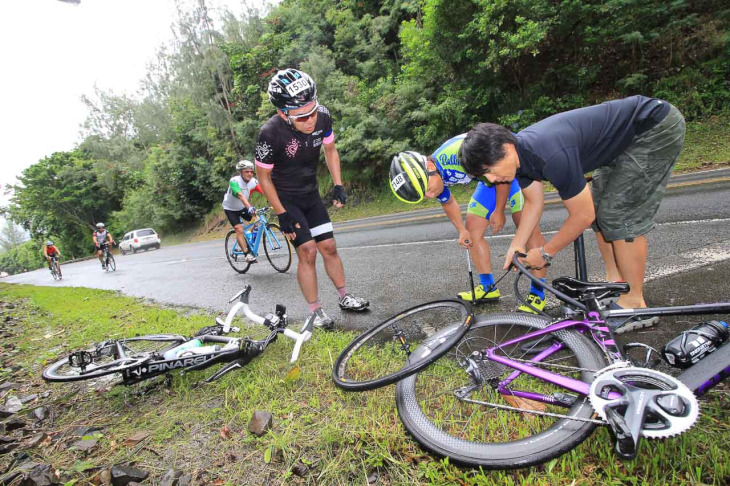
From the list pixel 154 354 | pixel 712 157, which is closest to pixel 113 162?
pixel 154 354

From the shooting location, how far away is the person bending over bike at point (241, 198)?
7082mm

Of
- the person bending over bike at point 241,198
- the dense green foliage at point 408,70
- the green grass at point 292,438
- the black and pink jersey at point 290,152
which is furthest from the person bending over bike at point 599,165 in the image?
the dense green foliage at point 408,70

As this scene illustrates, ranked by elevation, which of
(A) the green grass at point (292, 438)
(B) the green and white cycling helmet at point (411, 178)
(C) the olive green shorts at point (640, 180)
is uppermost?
(B) the green and white cycling helmet at point (411, 178)

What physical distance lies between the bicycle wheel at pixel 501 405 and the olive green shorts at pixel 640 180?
1.24 metres

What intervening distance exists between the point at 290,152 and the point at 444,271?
261cm

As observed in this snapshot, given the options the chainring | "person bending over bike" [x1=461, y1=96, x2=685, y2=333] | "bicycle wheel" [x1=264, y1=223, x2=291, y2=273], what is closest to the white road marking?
"person bending over bike" [x1=461, y1=96, x2=685, y2=333]

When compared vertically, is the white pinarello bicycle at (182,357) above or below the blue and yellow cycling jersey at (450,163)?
below

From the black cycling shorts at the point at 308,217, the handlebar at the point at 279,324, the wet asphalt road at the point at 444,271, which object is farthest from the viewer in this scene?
the black cycling shorts at the point at 308,217

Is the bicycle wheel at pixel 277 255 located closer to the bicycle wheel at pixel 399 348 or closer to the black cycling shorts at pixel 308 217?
the black cycling shorts at pixel 308 217

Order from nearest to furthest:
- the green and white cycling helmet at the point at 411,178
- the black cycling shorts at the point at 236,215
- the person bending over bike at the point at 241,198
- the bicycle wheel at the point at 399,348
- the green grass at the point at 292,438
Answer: the green grass at the point at 292,438
the bicycle wheel at the point at 399,348
the green and white cycling helmet at the point at 411,178
the person bending over bike at the point at 241,198
the black cycling shorts at the point at 236,215

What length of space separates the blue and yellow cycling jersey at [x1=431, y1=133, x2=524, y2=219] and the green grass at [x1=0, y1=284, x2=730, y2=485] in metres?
1.79

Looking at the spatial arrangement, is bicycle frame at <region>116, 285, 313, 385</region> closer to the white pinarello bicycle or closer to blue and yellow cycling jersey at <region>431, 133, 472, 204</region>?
the white pinarello bicycle

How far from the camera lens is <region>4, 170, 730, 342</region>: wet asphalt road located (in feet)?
10.8

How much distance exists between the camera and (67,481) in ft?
6.49
